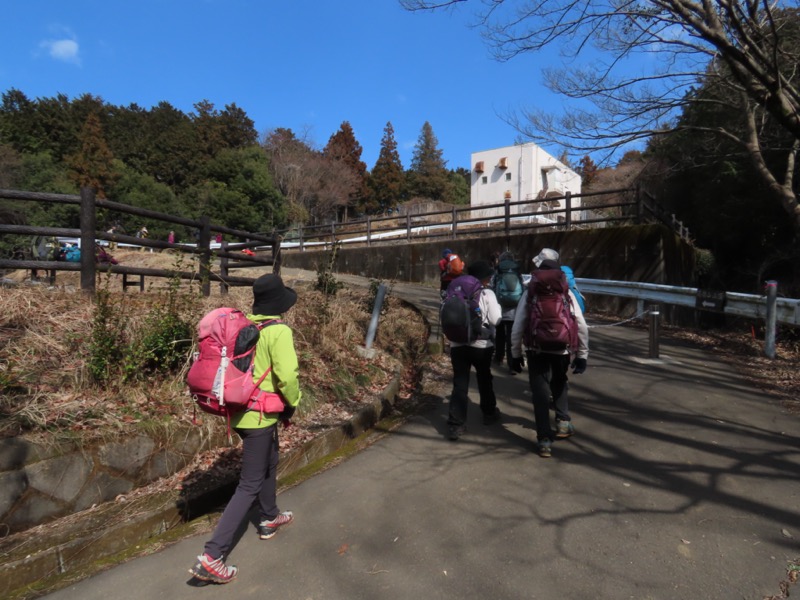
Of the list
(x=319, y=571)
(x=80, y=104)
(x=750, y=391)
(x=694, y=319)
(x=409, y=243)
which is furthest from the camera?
(x=80, y=104)

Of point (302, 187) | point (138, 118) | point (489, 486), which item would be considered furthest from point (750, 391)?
point (138, 118)

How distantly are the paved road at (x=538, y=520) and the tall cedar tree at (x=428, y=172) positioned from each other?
53.8 meters

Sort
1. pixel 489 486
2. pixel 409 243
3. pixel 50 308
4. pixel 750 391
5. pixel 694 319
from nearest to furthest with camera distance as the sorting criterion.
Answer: pixel 489 486 → pixel 50 308 → pixel 750 391 → pixel 694 319 → pixel 409 243

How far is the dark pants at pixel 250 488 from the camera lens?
2.82 meters

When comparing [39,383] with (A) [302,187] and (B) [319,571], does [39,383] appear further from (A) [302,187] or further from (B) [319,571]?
(A) [302,187]

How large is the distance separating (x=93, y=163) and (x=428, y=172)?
1369 inches

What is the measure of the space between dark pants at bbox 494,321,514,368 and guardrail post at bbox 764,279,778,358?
3.49 meters

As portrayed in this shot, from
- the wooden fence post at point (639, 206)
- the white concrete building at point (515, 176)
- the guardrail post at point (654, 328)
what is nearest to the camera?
the guardrail post at point (654, 328)

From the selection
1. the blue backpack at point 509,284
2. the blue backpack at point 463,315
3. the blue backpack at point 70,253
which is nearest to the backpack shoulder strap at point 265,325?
the blue backpack at point 463,315

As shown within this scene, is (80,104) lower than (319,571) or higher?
higher

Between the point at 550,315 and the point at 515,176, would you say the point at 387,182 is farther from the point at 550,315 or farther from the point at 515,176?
the point at 550,315

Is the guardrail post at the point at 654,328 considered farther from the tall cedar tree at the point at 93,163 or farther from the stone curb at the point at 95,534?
the tall cedar tree at the point at 93,163

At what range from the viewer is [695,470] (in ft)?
12.6

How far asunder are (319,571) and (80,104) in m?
56.8
